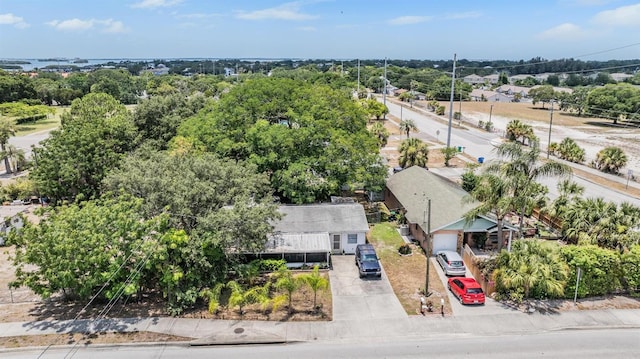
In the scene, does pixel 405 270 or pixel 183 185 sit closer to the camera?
pixel 183 185

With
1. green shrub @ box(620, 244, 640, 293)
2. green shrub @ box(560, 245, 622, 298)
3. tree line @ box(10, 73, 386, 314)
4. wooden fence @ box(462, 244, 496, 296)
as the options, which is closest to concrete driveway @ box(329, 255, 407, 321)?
wooden fence @ box(462, 244, 496, 296)

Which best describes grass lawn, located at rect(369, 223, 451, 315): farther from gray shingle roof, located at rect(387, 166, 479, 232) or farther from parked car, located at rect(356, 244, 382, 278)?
gray shingle roof, located at rect(387, 166, 479, 232)

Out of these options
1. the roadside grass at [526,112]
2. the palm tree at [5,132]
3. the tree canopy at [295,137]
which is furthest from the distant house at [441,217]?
the roadside grass at [526,112]

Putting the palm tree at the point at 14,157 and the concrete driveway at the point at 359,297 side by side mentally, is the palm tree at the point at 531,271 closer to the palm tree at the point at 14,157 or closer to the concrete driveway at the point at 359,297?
the concrete driveway at the point at 359,297

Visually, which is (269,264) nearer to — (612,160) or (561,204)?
(561,204)

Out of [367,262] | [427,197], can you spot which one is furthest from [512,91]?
[367,262]

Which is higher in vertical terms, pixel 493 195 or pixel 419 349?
pixel 493 195
